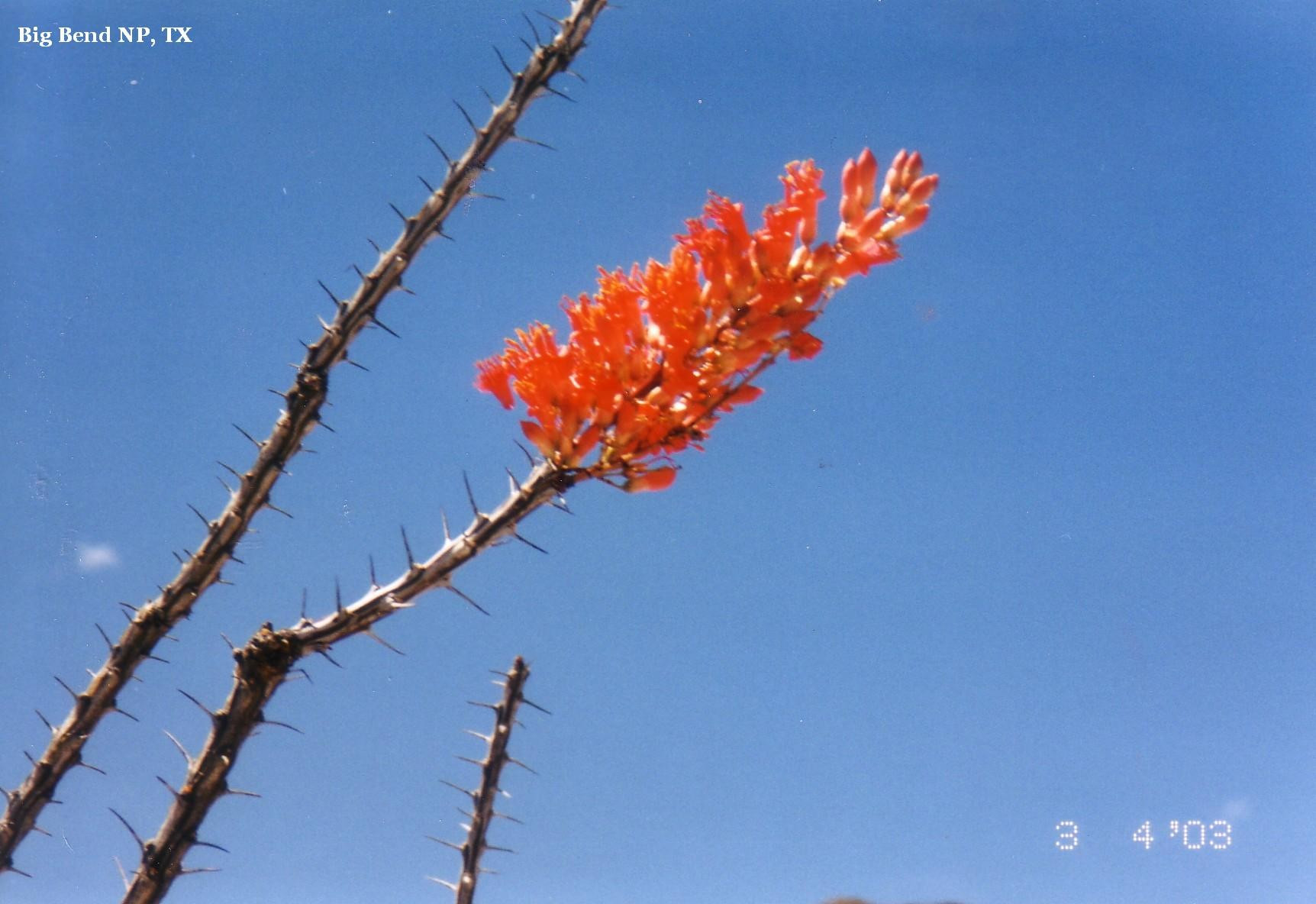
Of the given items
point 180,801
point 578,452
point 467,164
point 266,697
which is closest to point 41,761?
point 180,801

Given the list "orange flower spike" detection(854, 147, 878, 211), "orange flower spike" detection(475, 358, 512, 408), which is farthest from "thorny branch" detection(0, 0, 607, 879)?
"orange flower spike" detection(854, 147, 878, 211)

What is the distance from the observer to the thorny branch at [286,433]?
4102 millimetres

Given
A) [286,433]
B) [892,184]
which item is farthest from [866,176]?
[286,433]

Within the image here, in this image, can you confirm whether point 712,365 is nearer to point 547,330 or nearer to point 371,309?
point 547,330

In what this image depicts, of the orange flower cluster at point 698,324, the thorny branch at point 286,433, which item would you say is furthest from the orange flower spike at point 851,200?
the thorny branch at point 286,433

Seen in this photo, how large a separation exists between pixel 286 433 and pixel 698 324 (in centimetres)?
150

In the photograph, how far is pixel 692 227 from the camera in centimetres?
372

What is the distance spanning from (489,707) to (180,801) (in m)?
1.06

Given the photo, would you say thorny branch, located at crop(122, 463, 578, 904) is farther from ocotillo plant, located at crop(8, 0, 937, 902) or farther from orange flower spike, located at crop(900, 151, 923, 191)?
orange flower spike, located at crop(900, 151, 923, 191)

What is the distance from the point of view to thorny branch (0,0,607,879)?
4102 millimetres

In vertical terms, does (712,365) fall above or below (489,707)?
above

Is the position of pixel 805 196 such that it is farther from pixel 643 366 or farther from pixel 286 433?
pixel 286 433

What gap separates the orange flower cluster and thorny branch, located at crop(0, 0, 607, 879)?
73cm

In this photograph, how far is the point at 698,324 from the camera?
3.65 m
